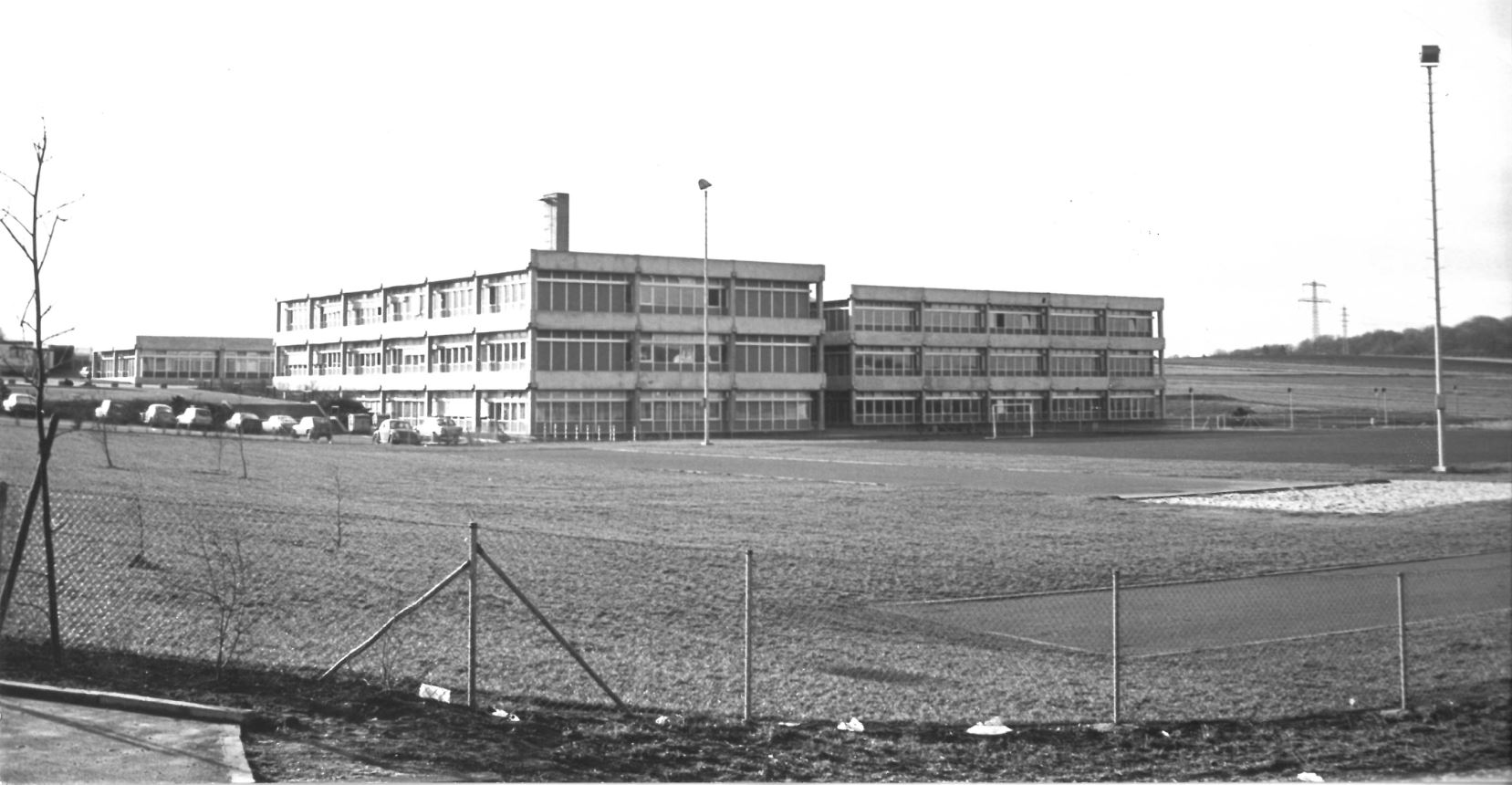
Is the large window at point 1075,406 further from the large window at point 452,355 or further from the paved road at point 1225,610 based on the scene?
the paved road at point 1225,610

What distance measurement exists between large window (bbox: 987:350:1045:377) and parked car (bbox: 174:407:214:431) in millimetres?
58817

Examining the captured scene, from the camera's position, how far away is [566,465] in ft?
158

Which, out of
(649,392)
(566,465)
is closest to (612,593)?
(566,465)

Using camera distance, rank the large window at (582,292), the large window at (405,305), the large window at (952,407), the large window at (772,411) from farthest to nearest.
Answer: the large window at (952,407) < the large window at (405,305) < the large window at (772,411) < the large window at (582,292)

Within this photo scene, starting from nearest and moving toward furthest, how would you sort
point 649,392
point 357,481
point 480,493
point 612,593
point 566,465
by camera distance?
point 612,593, point 480,493, point 357,481, point 566,465, point 649,392

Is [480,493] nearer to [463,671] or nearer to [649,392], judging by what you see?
[463,671]

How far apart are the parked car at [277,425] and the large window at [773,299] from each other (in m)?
31.1

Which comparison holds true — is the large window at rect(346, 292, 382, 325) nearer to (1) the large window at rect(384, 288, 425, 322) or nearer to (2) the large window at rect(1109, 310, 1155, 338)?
(1) the large window at rect(384, 288, 425, 322)

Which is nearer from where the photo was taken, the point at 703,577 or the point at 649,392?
the point at 703,577

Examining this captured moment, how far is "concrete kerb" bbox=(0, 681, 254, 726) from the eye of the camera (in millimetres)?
9422

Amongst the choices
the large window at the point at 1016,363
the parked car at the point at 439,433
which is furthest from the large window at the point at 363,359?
the large window at the point at 1016,363

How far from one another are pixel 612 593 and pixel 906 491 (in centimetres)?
2024

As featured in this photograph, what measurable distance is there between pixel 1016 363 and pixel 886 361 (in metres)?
12.5

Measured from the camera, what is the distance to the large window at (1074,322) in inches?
4205
